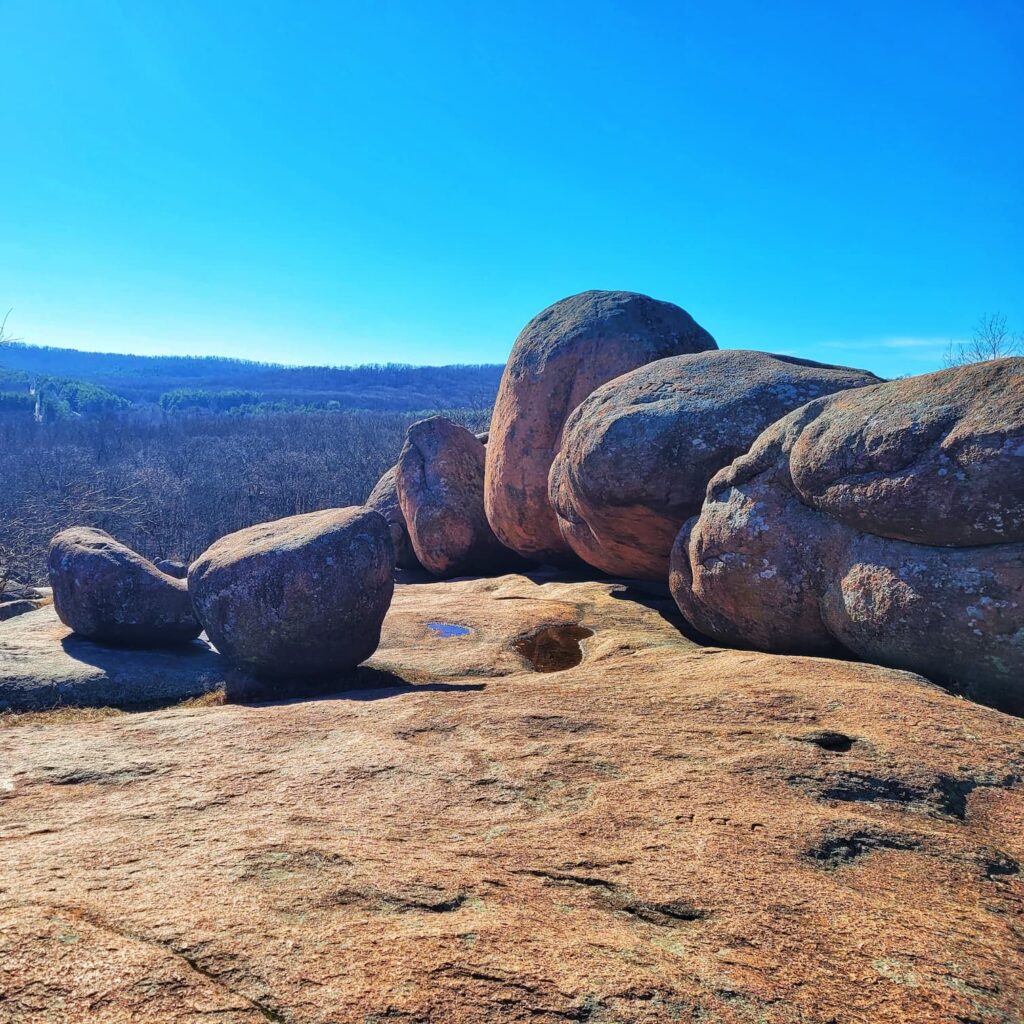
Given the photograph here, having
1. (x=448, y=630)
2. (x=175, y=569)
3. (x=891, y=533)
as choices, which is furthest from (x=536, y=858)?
(x=175, y=569)

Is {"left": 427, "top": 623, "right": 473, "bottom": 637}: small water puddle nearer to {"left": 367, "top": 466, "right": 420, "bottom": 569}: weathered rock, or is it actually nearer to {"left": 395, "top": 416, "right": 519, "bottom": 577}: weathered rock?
{"left": 395, "top": 416, "right": 519, "bottom": 577}: weathered rock

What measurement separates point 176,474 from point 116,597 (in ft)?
224

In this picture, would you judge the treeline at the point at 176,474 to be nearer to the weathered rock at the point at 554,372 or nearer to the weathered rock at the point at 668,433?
the weathered rock at the point at 554,372

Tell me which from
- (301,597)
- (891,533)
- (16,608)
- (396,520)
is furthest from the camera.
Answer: (396,520)

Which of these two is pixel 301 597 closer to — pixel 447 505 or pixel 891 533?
pixel 891 533

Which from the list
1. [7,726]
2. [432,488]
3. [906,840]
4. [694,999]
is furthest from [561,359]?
[694,999]

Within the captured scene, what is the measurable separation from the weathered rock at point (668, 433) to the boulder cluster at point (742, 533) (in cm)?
3

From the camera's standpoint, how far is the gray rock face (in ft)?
25.7

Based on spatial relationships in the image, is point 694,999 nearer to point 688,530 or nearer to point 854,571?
point 854,571

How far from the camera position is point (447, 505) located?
15.6 meters

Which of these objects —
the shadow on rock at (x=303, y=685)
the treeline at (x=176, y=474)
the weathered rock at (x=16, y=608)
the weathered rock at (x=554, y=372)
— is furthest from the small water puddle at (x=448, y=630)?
the treeline at (x=176, y=474)

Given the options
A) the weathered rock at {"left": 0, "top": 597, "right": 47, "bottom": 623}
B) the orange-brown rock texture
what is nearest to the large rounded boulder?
the orange-brown rock texture

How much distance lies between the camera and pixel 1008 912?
2953 mm

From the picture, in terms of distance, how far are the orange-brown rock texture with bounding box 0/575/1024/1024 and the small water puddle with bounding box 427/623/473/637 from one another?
3059 mm
